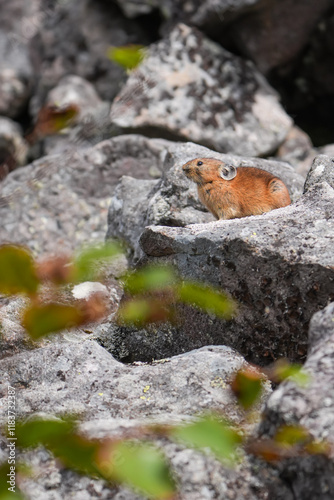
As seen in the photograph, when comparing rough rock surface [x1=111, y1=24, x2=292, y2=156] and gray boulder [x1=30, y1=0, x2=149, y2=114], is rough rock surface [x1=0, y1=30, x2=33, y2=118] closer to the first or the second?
gray boulder [x1=30, y1=0, x2=149, y2=114]

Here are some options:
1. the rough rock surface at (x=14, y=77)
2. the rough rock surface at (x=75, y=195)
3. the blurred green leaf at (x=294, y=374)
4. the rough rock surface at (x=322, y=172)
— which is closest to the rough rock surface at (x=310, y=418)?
the blurred green leaf at (x=294, y=374)

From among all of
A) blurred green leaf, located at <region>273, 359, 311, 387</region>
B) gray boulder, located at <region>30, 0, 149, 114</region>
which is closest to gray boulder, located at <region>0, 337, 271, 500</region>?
blurred green leaf, located at <region>273, 359, 311, 387</region>

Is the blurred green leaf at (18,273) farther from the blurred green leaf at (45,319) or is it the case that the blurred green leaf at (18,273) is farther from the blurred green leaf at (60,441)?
the blurred green leaf at (60,441)

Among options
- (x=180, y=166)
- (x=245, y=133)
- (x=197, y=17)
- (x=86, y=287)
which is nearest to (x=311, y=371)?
(x=86, y=287)

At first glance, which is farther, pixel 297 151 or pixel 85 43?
pixel 85 43

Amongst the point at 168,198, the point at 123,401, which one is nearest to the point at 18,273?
the point at 123,401

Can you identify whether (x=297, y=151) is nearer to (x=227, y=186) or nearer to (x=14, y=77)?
(x=227, y=186)

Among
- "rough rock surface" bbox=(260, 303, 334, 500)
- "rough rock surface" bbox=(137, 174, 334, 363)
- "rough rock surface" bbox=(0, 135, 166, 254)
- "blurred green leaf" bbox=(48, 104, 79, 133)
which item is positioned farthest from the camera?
"rough rock surface" bbox=(0, 135, 166, 254)
